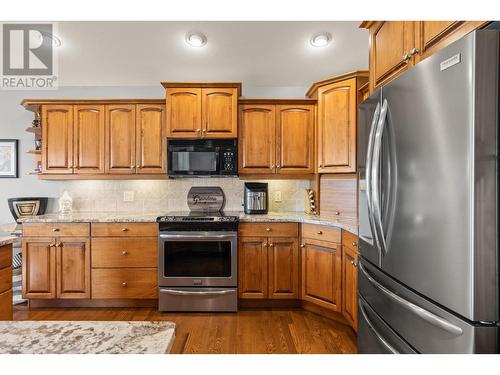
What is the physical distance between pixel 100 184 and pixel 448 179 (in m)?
3.45

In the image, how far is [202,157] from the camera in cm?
300

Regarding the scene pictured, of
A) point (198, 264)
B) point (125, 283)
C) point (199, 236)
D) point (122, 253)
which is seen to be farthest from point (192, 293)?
point (122, 253)

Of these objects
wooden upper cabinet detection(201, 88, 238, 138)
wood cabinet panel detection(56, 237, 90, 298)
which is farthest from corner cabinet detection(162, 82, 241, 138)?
wood cabinet panel detection(56, 237, 90, 298)

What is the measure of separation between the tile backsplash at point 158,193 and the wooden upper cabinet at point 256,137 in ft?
1.22

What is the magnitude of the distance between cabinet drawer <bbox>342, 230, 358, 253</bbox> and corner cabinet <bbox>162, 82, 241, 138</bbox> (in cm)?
148

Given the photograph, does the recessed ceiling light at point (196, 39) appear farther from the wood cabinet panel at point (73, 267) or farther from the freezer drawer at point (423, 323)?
the freezer drawer at point (423, 323)

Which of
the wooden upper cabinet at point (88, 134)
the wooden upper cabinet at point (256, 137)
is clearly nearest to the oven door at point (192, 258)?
the wooden upper cabinet at point (256, 137)

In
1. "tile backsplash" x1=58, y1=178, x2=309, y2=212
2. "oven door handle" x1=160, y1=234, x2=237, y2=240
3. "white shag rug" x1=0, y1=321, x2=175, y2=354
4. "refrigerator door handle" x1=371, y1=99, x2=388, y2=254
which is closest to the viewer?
"white shag rug" x1=0, y1=321, x2=175, y2=354

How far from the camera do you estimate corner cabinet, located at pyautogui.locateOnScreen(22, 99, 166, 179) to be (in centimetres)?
304

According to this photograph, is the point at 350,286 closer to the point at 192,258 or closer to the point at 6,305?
the point at 192,258

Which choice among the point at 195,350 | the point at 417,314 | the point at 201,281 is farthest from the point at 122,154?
the point at 417,314

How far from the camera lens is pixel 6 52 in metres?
2.47

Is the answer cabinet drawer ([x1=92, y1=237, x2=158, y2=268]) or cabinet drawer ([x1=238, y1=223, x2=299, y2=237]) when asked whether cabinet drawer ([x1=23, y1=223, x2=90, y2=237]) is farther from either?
cabinet drawer ([x1=238, y1=223, x2=299, y2=237])

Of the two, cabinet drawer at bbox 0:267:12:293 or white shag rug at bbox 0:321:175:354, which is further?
cabinet drawer at bbox 0:267:12:293
